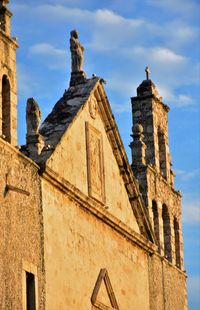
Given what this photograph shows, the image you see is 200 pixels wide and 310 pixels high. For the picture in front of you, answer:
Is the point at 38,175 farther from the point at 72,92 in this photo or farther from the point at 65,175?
the point at 72,92

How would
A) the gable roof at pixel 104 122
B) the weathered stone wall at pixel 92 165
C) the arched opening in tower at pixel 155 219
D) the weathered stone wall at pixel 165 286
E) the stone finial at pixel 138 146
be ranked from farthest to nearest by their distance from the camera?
the arched opening in tower at pixel 155 219, the stone finial at pixel 138 146, the weathered stone wall at pixel 165 286, the gable roof at pixel 104 122, the weathered stone wall at pixel 92 165

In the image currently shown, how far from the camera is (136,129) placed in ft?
103

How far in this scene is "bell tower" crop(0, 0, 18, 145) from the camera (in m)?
23.5

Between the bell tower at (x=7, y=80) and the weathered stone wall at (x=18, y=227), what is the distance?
0.57m

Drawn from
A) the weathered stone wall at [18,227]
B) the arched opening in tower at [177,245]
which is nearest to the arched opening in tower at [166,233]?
the arched opening in tower at [177,245]

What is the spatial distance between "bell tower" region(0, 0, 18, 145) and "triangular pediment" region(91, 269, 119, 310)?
467 cm

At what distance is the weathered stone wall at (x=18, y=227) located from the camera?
22.5m

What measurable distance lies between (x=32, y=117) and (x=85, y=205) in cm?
254

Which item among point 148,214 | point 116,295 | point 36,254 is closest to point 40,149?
point 36,254

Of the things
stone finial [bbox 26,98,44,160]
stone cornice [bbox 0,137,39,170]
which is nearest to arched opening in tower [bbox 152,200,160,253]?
stone finial [bbox 26,98,44,160]

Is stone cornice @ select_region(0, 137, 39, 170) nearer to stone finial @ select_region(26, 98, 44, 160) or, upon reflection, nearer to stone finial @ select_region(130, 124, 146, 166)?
stone finial @ select_region(26, 98, 44, 160)

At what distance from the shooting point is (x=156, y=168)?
107ft

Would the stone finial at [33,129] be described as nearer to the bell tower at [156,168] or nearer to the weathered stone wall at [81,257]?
the weathered stone wall at [81,257]

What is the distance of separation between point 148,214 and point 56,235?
249 inches
